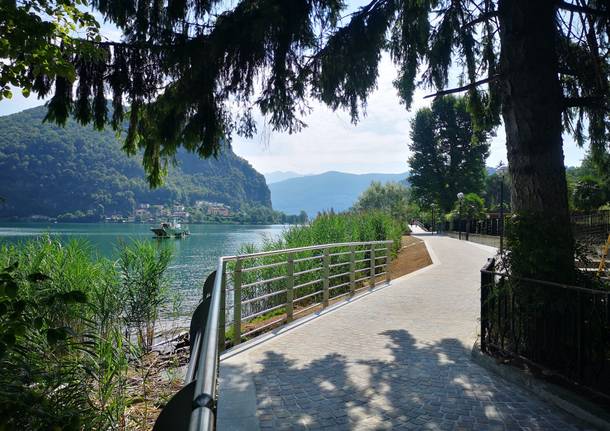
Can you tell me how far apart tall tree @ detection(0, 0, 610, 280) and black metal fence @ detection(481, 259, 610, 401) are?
31 cm

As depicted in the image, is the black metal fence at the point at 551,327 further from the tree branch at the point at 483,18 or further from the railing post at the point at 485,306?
the tree branch at the point at 483,18

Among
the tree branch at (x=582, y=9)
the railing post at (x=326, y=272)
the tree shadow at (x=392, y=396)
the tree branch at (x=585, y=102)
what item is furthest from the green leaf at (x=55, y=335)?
the tree branch at (x=582, y=9)

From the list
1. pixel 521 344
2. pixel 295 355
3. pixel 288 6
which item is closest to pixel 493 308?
pixel 521 344

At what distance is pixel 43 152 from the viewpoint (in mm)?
91438

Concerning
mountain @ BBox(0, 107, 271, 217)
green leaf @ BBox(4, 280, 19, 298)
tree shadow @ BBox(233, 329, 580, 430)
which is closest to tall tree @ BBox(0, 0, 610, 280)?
tree shadow @ BBox(233, 329, 580, 430)

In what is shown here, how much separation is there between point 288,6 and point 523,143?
10.2ft

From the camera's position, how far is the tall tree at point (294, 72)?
15.8 ft

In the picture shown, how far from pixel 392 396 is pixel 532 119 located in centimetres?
338

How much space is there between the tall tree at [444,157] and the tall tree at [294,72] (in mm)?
46559

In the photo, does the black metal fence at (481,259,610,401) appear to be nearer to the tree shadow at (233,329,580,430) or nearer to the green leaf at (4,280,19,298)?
the tree shadow at (233,329,580,430)

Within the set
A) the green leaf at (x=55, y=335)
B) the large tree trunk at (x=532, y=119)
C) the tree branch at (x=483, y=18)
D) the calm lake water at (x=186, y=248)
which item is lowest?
the calm lake water at (x=186, y=248)

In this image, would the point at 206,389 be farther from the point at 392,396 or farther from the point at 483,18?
the point at 483,18

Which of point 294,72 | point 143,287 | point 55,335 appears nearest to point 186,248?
point 143,287

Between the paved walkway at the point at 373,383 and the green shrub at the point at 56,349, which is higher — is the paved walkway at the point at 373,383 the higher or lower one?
the lower one
